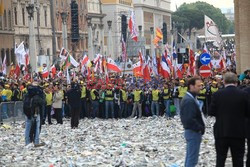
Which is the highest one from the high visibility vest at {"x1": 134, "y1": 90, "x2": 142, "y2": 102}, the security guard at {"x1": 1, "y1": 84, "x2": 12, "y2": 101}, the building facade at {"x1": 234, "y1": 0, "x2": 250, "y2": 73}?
the building facade at {"x1": 234, "y1": 0, "x2": 250, "y2": 73}

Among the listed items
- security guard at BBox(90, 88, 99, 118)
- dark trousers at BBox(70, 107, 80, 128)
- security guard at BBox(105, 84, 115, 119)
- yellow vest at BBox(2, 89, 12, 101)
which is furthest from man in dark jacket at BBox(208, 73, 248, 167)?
security guard at BBox(90, 88, 99, 118)

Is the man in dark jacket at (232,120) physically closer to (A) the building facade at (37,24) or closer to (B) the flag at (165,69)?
(B) the flag at (165,69)

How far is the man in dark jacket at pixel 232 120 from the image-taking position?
1377cm

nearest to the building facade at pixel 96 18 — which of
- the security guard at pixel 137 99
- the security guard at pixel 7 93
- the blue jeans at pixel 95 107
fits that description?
the blue jeans at pixel 95 107

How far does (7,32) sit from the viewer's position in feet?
280

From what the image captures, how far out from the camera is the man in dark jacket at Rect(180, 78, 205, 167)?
14.5 meters

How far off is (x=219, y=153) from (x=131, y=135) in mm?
11492

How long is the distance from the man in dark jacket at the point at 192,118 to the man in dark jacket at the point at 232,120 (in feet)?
2.15

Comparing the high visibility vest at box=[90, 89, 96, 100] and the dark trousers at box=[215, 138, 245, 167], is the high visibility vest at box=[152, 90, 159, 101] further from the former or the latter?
the dark trousers at box=[215, 138, 245, 167]

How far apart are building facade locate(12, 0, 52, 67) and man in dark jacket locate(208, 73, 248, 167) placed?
2766 inches

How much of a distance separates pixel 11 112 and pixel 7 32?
51.7m

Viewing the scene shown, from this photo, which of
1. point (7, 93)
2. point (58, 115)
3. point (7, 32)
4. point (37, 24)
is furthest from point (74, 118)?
point (37, 24)

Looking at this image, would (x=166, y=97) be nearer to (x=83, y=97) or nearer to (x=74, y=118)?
(x=83, y=97)

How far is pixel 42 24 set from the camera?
10244 cm
